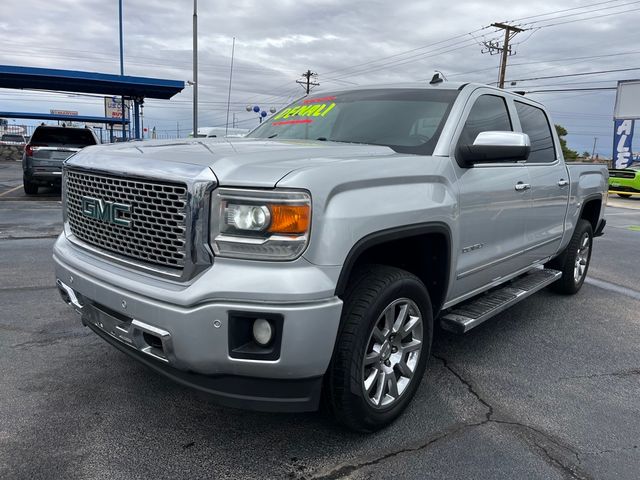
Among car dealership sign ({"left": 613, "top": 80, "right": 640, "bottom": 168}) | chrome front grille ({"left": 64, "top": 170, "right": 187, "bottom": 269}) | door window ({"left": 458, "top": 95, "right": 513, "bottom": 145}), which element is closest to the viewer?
chrome front grille ({"left": 64, "top": 170, "right": 187, "bottom": 269})

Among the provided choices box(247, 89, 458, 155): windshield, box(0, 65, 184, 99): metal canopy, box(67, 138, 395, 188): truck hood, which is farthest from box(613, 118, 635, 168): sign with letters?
box(67, 138, 395, 188): truck hood

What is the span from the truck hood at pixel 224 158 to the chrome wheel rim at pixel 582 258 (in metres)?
3.47

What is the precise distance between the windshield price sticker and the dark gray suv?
9.95 m

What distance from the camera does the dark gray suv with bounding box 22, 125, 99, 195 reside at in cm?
1284

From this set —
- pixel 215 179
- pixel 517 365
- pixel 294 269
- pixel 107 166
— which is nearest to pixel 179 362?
pixel 294 269

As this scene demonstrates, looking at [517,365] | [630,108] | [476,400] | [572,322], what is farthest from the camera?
[630,108]

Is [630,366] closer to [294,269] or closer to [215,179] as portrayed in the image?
[294,269]

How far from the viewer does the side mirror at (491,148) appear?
315cm

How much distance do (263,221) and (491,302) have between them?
2.32 m

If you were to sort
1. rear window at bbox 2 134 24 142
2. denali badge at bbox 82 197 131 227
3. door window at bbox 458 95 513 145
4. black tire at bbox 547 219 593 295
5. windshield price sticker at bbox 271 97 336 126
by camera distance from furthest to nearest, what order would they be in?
rear window at bbox 2 134 24 142, black tire at bbox 547 219 593 295, windshield price sticker at bbox 271 97 336 126, door window at bbox 458 95 513 145, denali badge at bbox 82 197 131 227

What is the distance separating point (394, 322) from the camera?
2.82 metres

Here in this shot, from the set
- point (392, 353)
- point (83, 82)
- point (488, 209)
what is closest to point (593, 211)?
point (488, 209)

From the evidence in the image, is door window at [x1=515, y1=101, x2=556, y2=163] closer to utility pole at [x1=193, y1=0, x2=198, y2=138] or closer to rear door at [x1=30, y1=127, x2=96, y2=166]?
rear door at [x1=30, y1=127, x2=96, y2=166]

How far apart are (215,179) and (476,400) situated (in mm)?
2115
